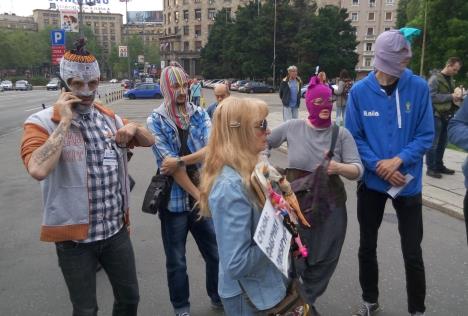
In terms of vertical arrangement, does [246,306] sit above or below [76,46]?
below

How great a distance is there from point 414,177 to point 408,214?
0.26m

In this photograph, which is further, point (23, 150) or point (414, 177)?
point (414, 177)

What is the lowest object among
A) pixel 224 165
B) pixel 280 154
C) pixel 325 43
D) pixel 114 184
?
pixel 280 154

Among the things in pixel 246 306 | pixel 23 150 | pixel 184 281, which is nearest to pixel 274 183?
pixel 246 306

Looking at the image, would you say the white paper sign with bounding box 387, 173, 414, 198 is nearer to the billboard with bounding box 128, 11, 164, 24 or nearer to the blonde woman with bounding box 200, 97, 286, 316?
the blonde woman with bounding box 200, 97, 286, 316

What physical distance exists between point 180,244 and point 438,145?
230 inches

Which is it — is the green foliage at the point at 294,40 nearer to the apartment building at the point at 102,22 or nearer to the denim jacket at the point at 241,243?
the denim jacket at the point at 241,243

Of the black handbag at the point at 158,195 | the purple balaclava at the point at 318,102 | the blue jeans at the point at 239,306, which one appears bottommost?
the blue jeans at the point at 239,306

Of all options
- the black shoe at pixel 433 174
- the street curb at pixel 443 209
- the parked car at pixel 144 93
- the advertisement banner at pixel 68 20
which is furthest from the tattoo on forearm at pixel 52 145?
the parked car at pixel 144 93

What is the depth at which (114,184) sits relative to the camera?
2.47m

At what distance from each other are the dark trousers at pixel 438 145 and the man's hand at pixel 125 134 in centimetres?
617

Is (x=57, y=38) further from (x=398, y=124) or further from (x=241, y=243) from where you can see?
(x=241, y=243)

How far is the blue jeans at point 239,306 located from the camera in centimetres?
198

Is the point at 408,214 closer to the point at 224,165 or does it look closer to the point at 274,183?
the point at 274,183
